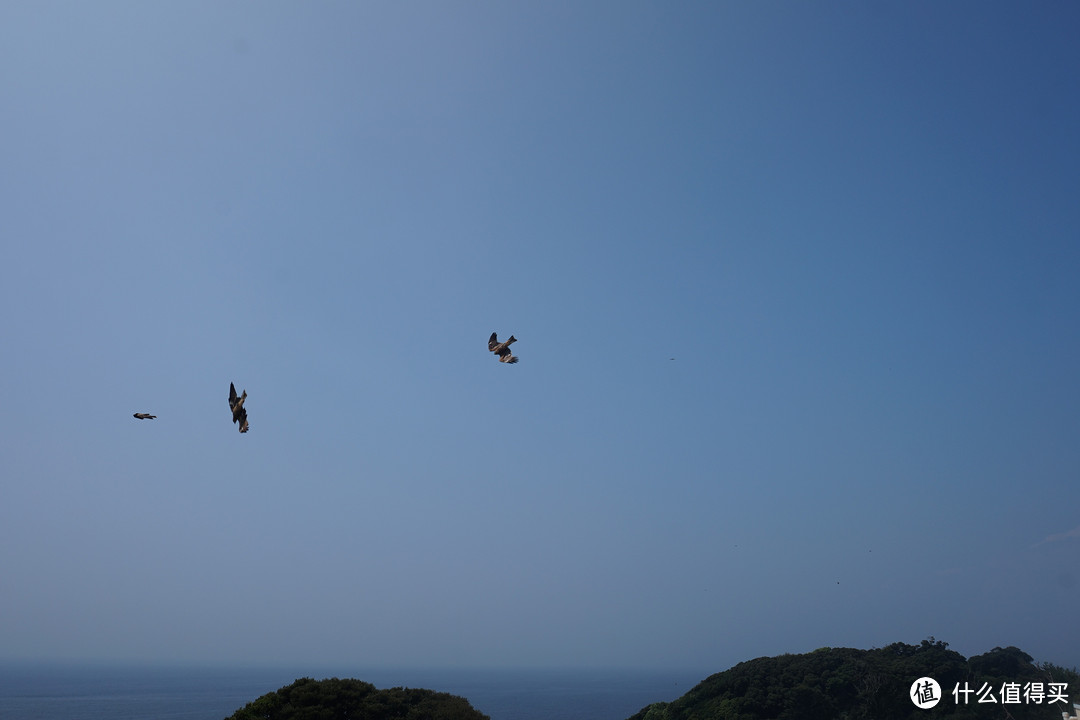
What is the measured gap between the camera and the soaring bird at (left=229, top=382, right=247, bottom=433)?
1819 centimetres

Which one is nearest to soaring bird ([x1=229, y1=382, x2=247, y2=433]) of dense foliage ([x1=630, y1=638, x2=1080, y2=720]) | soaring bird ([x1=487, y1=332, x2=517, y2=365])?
soaring bird ([x1=487, y1=332, x2=517, y2=365])

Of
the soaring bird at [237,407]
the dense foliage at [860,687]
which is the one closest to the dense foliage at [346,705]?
the soaring bird at [237,407]

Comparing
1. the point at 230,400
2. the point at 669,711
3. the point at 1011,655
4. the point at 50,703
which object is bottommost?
the point at 50,703

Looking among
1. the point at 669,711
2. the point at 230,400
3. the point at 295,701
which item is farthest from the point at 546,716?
the point at 230,400

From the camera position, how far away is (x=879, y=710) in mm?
42375

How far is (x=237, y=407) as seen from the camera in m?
18.4

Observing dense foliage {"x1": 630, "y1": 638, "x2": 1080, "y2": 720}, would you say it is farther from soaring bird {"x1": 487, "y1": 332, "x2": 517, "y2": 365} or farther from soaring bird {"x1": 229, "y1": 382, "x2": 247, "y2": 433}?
soaring bird {"x1": 229, "y1": 382, "x2": 247, "y2": 433}

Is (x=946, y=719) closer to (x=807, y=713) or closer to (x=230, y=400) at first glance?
(x=807, y=713)

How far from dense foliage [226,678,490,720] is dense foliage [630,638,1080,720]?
19.8 meters

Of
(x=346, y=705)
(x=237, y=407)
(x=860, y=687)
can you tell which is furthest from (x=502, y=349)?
(x=860, y=687)

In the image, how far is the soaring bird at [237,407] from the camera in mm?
18188

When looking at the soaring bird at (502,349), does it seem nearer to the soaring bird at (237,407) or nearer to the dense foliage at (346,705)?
the soaring bird at (237,407)

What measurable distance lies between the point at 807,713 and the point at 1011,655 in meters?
23.3

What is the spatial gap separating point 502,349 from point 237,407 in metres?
8.60
